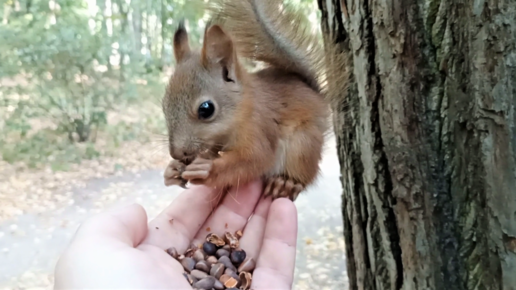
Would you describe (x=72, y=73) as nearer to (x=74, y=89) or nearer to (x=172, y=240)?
(x=74, y=89)

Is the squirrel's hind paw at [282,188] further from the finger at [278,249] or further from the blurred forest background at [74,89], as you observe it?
the blurred forest background at [74,89]

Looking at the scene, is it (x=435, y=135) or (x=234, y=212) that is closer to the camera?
(x=435, y=135)

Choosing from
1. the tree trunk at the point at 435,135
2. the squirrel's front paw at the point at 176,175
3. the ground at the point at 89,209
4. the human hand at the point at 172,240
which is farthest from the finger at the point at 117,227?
the ground at the point at 89,209

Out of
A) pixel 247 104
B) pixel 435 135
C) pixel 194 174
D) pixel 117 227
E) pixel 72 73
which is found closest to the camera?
pixel 435 135

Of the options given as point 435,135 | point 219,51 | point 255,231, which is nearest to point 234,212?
point 255,231

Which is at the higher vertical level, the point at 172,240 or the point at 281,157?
the point at 281,157

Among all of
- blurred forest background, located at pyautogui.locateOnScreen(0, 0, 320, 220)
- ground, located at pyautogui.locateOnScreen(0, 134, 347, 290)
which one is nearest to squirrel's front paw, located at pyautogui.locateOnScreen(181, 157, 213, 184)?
ground, located at pyautogui.locateOnScreen(0, 134, 347, 290)

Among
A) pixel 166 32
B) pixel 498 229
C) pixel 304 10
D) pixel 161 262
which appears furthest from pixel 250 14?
pixel 166 32

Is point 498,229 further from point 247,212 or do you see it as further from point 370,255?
point 247,212
